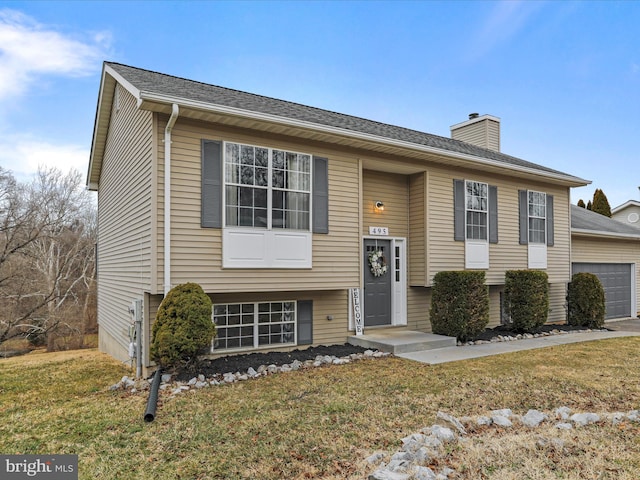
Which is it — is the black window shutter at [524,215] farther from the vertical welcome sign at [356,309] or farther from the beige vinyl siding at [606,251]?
the vertical welcome sign at [356,309]

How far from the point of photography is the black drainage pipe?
435 cm

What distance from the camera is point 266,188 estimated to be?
22.9ft

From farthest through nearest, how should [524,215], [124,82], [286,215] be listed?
[524,215], [286,215], [124,82]

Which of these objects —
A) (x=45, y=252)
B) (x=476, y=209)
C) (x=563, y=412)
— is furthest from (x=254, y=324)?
(x=45, y=252)

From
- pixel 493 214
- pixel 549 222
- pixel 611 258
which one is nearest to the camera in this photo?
pixel 493 214

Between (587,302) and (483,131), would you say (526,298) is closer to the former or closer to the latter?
(587,302)

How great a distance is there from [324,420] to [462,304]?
505 cm

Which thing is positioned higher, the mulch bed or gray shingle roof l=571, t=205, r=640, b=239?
gray shingle roof l=571, t=205, r=640, b=239

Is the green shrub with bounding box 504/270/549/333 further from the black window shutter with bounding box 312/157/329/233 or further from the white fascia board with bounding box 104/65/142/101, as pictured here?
the white fascia board with bounding box 104/65/142/101

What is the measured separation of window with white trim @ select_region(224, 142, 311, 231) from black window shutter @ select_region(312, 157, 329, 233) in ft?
0.41

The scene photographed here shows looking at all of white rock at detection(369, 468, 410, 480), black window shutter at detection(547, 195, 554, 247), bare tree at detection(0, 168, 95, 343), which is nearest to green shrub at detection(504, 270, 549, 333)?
black window shutter at detection(547, 195, 554, 247)

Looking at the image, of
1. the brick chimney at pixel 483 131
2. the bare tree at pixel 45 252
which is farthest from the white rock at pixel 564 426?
the bare tree at pixel 45 252

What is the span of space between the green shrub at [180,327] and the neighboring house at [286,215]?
0.48 meters

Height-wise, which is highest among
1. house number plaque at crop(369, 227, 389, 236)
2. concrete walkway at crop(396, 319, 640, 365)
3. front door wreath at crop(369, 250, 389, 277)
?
house number plaque at crop(369, 227, 389, 236)
